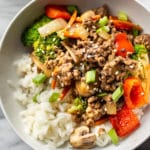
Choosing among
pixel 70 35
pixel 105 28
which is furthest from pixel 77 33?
pixel 105 28

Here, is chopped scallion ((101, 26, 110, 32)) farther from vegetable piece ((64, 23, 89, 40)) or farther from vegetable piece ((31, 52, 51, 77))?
vegetable piece ((31, 52, 51, 77))

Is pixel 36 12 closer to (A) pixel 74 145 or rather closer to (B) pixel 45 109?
(B) pixel 45 109

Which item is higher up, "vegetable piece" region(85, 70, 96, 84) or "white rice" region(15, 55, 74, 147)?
"vegetable piece" region(85, 70, 96, 84)

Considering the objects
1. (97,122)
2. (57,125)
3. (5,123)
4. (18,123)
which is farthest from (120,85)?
(5,123)

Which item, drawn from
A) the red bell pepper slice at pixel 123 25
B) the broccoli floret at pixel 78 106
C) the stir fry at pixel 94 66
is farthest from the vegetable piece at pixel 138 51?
the broccoli floret at pixel 78 106

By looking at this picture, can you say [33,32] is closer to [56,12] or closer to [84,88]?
[56,12]

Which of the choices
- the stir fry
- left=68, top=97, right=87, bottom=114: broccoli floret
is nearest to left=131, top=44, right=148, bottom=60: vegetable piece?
the stir fry
